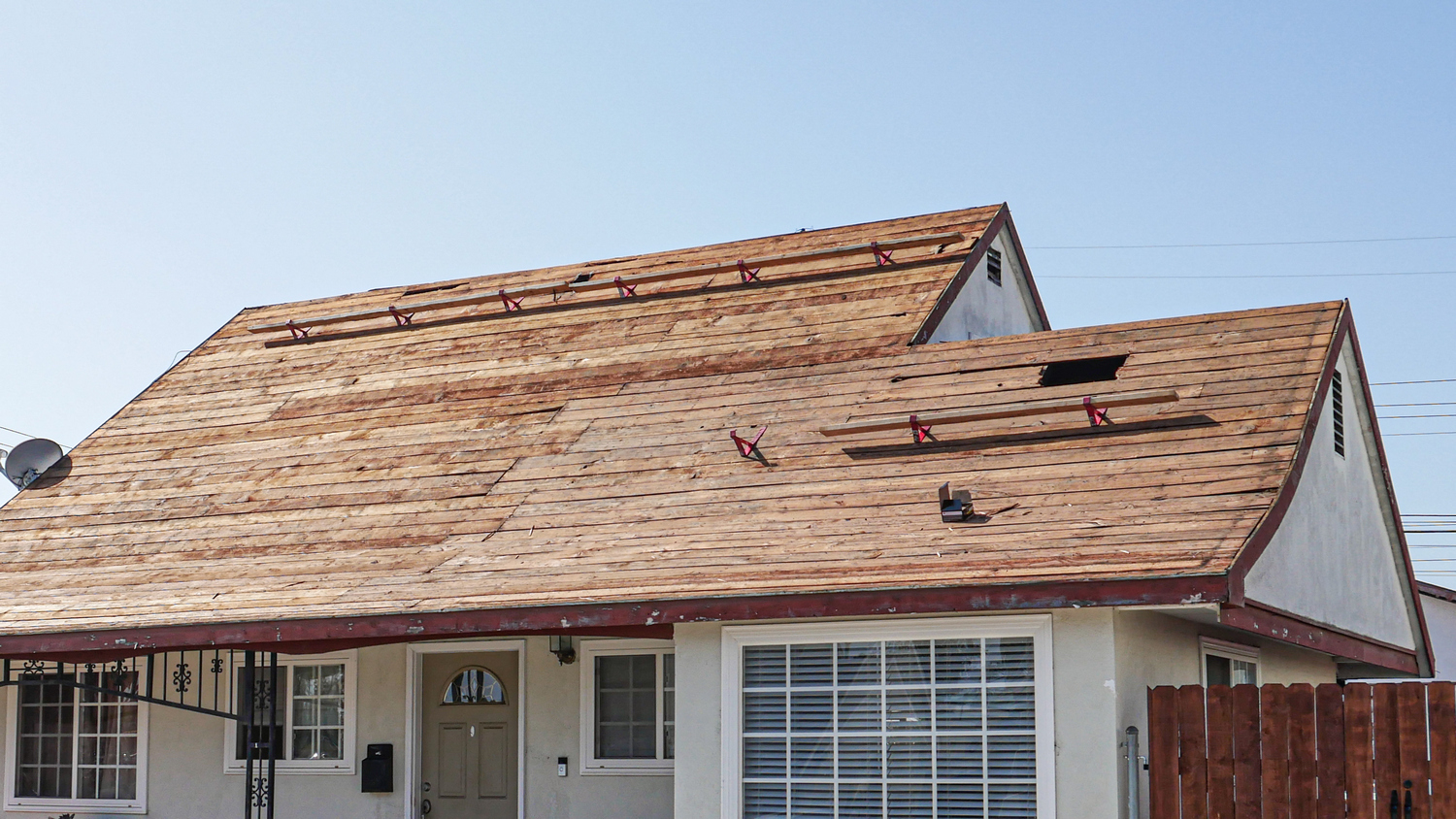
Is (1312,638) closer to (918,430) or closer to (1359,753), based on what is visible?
(1359,753)

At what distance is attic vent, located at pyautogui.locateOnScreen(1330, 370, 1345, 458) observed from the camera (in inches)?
458

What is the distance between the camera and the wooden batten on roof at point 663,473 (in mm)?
9391

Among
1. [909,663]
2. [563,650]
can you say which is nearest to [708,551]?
[909,663]

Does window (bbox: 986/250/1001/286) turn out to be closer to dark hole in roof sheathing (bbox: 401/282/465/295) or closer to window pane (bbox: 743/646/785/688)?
dark hole in roof sheathing (bbox: 401/282/465/295)

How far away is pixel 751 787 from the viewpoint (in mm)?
9750

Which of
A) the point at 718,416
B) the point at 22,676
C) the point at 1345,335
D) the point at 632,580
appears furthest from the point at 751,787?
the point at 22,676

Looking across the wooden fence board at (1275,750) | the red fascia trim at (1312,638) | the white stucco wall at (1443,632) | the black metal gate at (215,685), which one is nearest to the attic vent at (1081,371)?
the red fascia trim at (1312,638)

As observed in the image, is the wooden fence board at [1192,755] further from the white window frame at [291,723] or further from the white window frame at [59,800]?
the white window frame at [59,800]

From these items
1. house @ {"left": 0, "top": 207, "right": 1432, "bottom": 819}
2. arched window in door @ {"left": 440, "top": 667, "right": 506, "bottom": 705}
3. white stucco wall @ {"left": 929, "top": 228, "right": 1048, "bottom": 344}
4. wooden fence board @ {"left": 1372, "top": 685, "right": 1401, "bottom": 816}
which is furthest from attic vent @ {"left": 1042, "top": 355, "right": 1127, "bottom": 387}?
arched window in door @ {"left": 440, "top": 667, "right": 506, "bottom": 705}

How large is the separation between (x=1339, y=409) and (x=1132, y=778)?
4.42 meters

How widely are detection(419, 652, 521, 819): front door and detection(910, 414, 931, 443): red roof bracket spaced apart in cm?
381

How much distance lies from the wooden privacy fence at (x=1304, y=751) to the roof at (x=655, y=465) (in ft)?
3.33

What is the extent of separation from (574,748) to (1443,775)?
6.25 m

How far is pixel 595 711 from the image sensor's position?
11.9 metres
